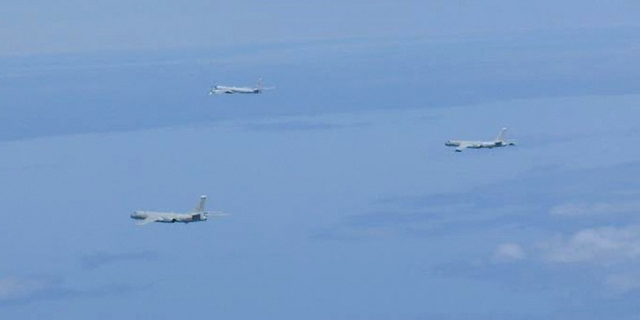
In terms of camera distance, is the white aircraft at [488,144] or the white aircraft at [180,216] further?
the white aircraft at [488,144]

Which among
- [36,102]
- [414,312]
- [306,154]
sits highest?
[36,102]

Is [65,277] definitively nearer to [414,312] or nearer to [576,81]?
[414,312]

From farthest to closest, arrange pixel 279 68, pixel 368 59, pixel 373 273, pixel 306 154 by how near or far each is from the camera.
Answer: pixel 368 59, pixel 279 68, pixel 306 154, pixel 373 273

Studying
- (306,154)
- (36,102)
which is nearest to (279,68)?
(36,102)

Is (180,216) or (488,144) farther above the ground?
(488,144)

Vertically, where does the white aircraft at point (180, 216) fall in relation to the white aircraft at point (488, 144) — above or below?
below

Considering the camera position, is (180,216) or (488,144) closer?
(180,216)

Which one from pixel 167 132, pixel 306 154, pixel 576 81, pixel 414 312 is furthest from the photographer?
pixel 576 81

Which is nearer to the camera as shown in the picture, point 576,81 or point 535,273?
Answer: point 535,273

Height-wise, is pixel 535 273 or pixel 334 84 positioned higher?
pixel 334 84

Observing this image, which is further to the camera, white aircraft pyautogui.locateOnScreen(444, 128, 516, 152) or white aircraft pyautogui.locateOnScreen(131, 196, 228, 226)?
white aircraft pyautogui.locateOnScreen(444, 128, 516, 152)

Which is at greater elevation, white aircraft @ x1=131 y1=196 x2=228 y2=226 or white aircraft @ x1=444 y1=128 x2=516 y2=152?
white aircraft @ x1=444 y1=128 x2=516 y2=152
